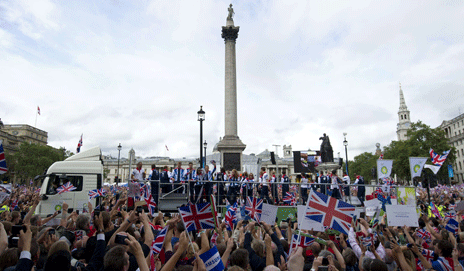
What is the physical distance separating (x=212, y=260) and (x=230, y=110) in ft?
83.7

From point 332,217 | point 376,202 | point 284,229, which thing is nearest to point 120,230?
point 332,217

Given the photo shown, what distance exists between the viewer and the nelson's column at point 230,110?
A: 984 inches

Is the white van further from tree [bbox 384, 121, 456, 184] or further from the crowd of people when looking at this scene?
tree [bbox 384, 121, 456, 184]

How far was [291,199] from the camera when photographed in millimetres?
12961

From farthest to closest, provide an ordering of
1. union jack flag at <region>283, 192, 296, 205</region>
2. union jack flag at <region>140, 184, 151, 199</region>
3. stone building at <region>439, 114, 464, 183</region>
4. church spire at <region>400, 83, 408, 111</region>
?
church spire at <region>400, 83, 408, 111</region>, stone building at <region>439, 114, 464, 183</region>, union jack flag at <region>283, 192, 296, 205</region>, union jack flag at <region>140, 184, 151, 199</region>

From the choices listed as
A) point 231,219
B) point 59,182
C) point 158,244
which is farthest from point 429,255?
point 59,182

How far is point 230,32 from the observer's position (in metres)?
29.9

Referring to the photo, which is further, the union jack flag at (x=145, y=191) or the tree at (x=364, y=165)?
the tree at (x=364, y=165)

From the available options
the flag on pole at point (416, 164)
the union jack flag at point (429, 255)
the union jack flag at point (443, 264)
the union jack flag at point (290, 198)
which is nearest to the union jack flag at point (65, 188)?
the union jack flag at point (290, 198)

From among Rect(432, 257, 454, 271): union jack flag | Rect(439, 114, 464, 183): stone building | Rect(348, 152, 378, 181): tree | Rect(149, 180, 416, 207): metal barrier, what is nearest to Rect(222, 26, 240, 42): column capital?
Rect(149, 180, 416, 207): metal barrier

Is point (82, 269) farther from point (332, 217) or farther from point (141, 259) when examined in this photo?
point (332, 217)

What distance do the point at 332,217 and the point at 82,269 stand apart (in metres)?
3.73

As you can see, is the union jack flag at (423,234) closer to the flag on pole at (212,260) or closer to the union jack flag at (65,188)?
the flag on pole at (212,260)

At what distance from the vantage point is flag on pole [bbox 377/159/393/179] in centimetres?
1709
